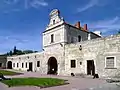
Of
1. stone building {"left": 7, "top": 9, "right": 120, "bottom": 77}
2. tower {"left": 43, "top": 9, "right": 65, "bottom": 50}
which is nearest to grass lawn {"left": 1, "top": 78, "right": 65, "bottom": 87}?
stone building {"left": 7, "top": 9, "right": 120, "bottom": 77}

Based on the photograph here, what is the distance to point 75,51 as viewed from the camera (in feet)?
84.1

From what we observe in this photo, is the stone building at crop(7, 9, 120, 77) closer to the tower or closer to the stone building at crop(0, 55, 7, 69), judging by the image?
the tower

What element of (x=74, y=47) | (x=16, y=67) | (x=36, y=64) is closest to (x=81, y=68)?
(x=74, y=47)

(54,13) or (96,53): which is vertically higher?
(54,13)

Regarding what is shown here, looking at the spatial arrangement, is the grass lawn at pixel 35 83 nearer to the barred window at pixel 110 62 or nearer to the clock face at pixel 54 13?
the barred window at pixel 110 62

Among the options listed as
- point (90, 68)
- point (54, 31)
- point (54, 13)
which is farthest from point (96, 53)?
point (54, 13)

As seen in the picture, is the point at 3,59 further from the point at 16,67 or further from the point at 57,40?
the point at 57,40

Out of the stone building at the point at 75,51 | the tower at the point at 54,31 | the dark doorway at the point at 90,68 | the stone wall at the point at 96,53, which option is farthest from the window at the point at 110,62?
the tower at the point at 54,31

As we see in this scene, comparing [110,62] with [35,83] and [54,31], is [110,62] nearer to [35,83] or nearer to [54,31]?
[35,83]

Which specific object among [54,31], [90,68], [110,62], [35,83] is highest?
[54,31]

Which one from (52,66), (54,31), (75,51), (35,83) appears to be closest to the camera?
(35,83)

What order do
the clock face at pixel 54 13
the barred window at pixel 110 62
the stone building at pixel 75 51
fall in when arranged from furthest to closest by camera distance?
the clock face at pixel 54 13, the stone building at pixel 75 51, the barred window at pixel 110 62

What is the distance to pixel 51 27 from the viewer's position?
31062mm

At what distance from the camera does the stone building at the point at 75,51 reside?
67.5 feet
